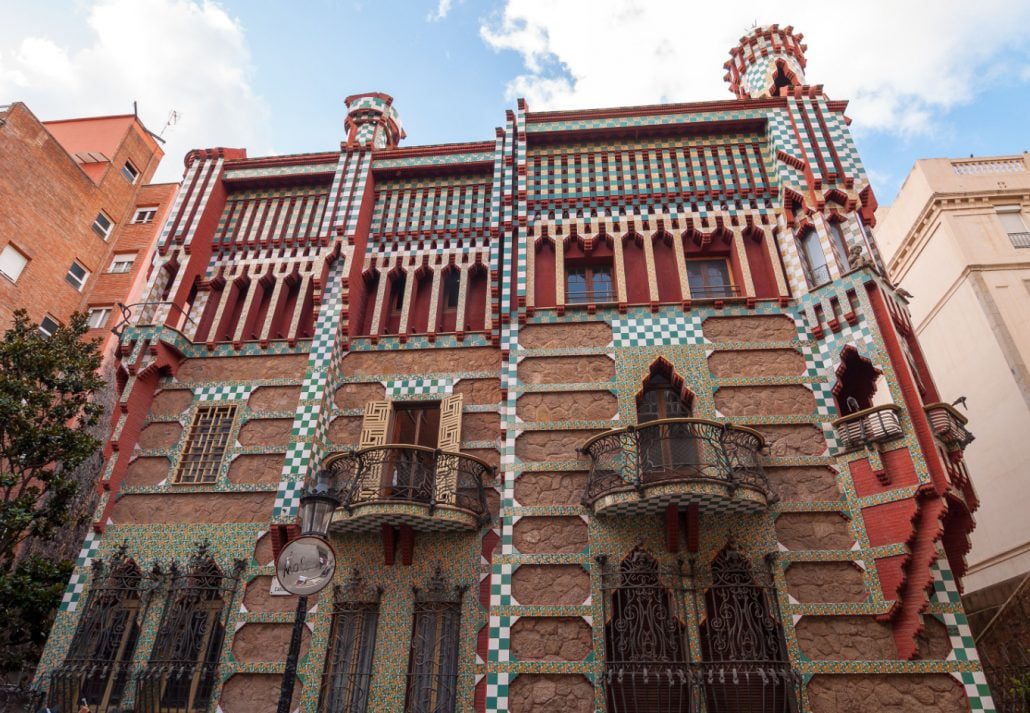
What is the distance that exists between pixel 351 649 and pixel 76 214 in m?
20.2

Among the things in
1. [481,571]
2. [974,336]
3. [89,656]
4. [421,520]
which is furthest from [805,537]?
[89,656]

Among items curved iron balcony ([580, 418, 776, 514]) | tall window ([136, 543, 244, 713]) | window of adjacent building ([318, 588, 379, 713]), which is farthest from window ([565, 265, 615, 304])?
tall window ([136, 543, 244, 713])

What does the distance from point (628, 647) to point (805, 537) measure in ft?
11.4

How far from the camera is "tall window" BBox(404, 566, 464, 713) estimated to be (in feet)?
35.1

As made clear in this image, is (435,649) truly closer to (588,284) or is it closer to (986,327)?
(588,284)

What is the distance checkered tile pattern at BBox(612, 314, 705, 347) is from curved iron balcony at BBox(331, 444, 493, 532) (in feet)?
12.8

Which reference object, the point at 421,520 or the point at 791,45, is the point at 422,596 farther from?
the point at 791,45

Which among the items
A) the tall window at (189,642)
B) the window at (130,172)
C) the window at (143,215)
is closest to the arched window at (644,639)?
the tall window at (189,642)

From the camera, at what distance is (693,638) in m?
10.4

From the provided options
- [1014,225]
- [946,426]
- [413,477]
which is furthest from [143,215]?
[1014,225]

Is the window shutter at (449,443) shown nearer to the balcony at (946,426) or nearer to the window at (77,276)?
the balcony at (946,426)

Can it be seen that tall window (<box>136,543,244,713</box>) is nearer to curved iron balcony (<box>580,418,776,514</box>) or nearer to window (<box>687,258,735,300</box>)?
curved iron balcony (<box>580,418,776,514</box>)

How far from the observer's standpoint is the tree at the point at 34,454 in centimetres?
1244

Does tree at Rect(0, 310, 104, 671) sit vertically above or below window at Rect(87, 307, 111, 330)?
below
